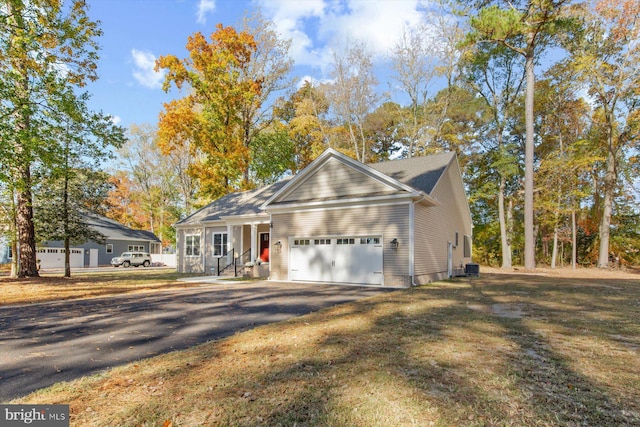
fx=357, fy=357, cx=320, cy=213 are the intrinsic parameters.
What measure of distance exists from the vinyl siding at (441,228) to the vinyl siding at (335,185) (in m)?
2.10

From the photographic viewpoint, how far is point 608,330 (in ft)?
20.8

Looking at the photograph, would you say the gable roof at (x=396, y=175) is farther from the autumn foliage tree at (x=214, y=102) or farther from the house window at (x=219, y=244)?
the autumn foliage tree at (x=214, y=102)

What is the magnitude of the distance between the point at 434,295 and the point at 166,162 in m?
35.1

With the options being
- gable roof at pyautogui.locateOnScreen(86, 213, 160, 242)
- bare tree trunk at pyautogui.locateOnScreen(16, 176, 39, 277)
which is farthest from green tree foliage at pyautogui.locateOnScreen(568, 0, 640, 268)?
gable roof at pyautogui.locateOnScreen(86, 213, 160, 242)

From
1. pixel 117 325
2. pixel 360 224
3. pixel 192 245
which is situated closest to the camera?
pixel 117 325

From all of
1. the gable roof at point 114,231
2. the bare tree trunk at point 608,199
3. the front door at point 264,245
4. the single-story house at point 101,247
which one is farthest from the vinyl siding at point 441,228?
the gable roof at point 114,231

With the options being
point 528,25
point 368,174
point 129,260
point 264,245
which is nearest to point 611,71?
point 528,25

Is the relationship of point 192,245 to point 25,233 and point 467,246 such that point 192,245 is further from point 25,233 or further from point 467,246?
point 467,246

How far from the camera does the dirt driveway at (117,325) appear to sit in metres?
→ 4.72

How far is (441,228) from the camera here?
16.8m

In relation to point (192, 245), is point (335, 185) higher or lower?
higher

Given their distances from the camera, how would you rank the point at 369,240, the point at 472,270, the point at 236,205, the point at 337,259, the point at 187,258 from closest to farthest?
the point at 369,240 → the point at 337,259 → the point at 472,270 → the point at 236,205 → the point at 187,258

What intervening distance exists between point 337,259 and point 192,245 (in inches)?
486

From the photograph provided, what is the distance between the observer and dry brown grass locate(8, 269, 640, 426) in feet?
10.5
